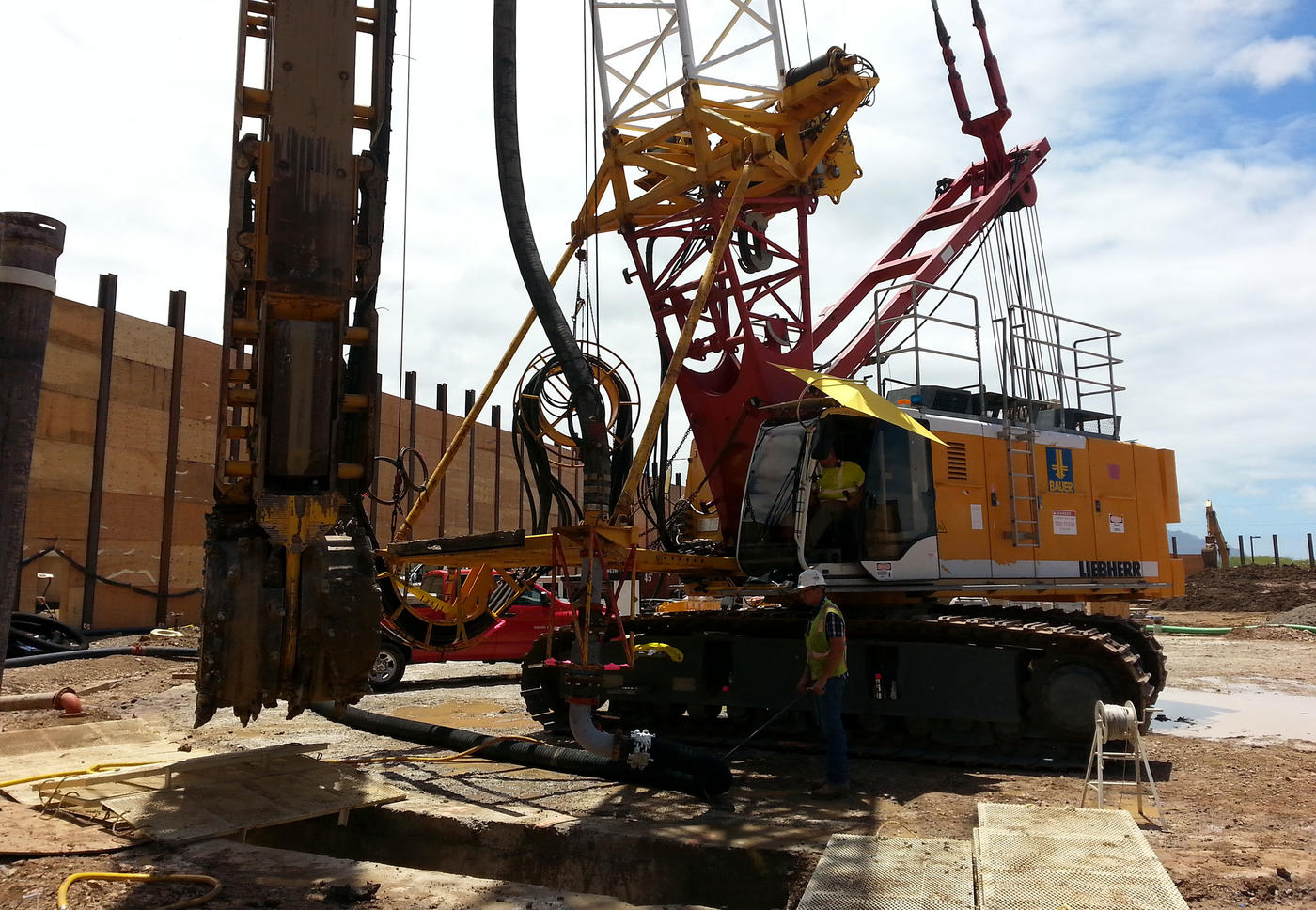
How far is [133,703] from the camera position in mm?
11367

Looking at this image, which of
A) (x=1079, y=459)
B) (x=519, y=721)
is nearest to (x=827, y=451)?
(x=1079, y=459)

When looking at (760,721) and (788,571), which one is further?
(760,721)

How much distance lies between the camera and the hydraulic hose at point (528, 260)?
22.5 feet

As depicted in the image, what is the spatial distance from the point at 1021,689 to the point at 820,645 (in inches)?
89.3

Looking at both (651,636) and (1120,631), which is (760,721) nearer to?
(651,636)

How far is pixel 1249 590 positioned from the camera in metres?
32.8

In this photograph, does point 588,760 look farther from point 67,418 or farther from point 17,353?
point 67,418

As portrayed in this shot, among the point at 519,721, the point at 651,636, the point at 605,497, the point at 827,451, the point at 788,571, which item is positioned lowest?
the point at 519,721

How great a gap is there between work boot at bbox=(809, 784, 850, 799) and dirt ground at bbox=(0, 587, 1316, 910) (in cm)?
14

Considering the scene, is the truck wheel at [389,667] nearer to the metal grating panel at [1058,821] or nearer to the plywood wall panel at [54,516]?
the metal grating panel at [1058,821]

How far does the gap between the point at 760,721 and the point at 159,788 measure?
207 inches

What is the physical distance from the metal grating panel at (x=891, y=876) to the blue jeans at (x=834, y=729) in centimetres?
156

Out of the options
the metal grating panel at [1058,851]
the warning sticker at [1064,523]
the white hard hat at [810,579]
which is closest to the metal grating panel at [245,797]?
the white hard hat at [810,579]

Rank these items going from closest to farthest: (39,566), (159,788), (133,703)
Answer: (159,788) → (133,703) → (39,566)
